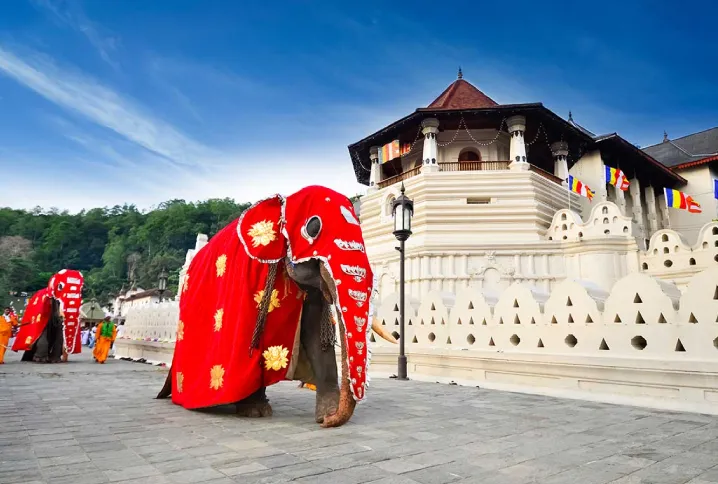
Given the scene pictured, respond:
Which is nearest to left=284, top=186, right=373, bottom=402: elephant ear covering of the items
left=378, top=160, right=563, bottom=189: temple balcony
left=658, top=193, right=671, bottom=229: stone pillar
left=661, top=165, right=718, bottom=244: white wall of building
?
left=378, top=160, right=563, bottom=189: temple balcony

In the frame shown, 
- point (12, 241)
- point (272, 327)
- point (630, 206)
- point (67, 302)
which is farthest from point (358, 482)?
point (12, 241)

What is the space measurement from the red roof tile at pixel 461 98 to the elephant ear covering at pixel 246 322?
68.6 feet

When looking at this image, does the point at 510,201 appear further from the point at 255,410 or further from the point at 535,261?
the point at 255,410

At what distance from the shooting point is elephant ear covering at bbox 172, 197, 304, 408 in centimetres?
465

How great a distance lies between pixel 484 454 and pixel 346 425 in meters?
1.37

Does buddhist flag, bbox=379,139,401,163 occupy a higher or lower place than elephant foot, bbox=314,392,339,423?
higher

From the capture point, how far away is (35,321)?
13.7 meters

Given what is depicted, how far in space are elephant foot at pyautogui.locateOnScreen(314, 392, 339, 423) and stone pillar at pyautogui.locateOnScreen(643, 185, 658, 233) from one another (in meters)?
30.0

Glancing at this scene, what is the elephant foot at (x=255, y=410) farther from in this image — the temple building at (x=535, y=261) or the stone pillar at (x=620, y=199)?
the stone pillar at (x=620, y=199)

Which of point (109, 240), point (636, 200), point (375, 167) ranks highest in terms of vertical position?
point (109, 240)

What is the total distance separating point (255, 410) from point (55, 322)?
1224 cm

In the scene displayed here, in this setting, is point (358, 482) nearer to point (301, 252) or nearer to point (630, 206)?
point (301, 252)

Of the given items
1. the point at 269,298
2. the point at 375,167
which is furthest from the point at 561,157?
the point at 269,298

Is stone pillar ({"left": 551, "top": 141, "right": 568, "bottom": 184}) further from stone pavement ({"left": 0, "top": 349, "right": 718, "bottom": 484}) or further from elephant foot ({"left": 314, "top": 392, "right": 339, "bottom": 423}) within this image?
elephant foot ({"left": 314, "top": 392, "right": 339, "bottom": 423})
